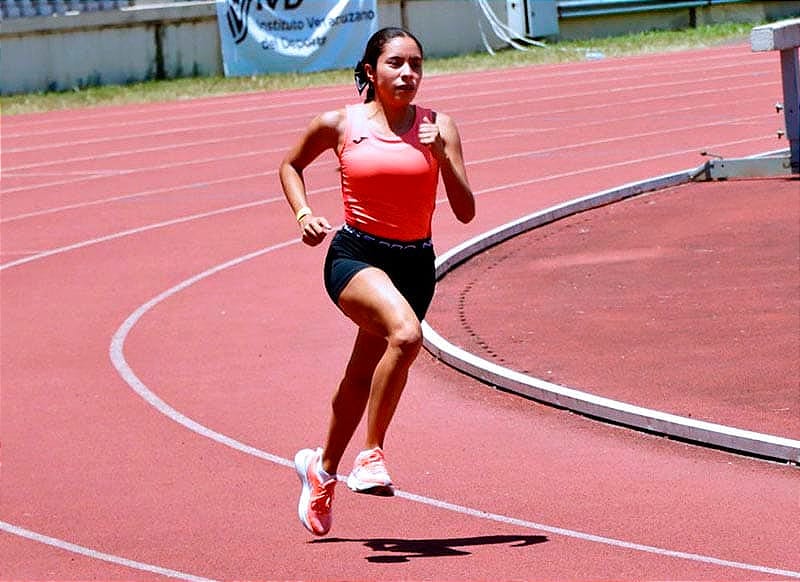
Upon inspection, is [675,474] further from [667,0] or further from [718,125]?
[667,0]

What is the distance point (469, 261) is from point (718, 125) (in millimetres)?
9494

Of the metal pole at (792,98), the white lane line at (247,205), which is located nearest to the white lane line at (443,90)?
the white lane line at (247,205)

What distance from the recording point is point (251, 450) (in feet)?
29.2

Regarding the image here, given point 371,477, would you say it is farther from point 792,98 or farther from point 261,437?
point 792,98

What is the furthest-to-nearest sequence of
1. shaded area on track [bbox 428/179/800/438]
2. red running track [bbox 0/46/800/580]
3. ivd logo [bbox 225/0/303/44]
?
ivd logo [bbox 225/0/303/44]
shaded area on track [bbox 428/179/800/438]
red running track [bbox 0/46/800/580]

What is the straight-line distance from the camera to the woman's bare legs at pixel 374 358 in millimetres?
6707

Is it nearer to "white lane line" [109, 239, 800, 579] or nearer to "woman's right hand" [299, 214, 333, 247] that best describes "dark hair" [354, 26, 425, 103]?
"woman's right hand" [299, 214, 333, 247]

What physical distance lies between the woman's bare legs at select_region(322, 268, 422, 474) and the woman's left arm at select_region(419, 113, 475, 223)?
0.41 meters

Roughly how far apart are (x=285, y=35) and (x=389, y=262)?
29.4 metres

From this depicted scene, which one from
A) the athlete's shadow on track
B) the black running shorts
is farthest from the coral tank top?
the athlete's shadow on track


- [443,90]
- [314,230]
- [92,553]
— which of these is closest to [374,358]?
[314,230]

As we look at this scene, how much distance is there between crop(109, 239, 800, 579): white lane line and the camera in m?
6.61

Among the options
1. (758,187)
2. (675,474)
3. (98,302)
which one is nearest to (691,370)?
(675,474)

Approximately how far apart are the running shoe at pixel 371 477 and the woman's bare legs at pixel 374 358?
82 mm
